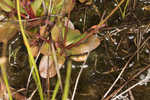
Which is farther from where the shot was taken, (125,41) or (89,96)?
(125,41)

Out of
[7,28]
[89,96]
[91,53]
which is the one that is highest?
[7,28]

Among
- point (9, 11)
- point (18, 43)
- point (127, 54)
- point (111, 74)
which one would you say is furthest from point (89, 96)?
point (9, 11)

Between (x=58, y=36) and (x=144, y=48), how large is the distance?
385 millimetres

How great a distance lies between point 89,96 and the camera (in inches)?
30.0

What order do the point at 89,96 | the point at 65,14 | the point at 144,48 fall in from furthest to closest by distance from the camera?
the point at 65,14 → the point at 144,48 → the point at 89,96

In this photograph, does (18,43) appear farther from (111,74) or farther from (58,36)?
(111,74)

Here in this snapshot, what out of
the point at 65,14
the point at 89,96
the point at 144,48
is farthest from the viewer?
the point at 65,14

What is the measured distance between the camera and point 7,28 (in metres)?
0.91

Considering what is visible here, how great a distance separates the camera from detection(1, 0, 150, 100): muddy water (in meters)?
0.78

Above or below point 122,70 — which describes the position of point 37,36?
above

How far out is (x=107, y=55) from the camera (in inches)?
33.8

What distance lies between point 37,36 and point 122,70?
0.39 meters

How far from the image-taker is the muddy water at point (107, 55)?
2.56 feet

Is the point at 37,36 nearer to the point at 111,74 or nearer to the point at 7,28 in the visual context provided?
the point at 7,28
